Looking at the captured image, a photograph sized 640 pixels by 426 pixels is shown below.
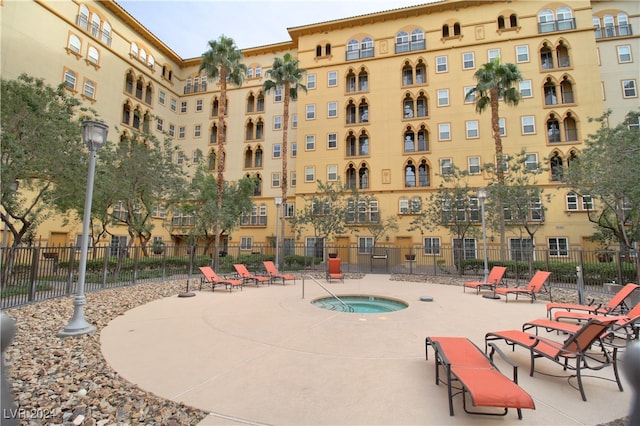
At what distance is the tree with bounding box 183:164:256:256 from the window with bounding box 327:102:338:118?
35.4 ft

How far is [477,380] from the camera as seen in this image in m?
3.72

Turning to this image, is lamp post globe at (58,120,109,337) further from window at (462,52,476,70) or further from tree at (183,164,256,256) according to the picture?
window at (462,52,476,70)

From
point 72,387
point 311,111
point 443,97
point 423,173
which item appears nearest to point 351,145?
point 311,111

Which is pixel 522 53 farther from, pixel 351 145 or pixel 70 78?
pixel 70 78

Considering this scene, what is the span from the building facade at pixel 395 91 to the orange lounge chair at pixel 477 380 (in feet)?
79.7

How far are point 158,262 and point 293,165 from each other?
2063cm

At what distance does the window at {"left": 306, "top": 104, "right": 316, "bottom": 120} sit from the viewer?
112 ft

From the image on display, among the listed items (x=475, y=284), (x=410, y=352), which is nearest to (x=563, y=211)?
(x=475, y=284)

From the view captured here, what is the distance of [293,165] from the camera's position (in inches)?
1409

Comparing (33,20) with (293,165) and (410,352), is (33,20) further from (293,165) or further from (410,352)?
(410,352)

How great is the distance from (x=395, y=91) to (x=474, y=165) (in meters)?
10.6

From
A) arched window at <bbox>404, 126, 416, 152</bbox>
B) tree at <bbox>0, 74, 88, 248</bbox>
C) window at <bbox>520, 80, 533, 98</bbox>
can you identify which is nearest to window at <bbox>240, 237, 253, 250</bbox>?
arched window at <bbox>404, 126, 416, 152</bbox>

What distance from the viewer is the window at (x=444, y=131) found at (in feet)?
98.6

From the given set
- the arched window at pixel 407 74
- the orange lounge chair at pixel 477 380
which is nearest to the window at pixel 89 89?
the arched window at pixel 407 74
